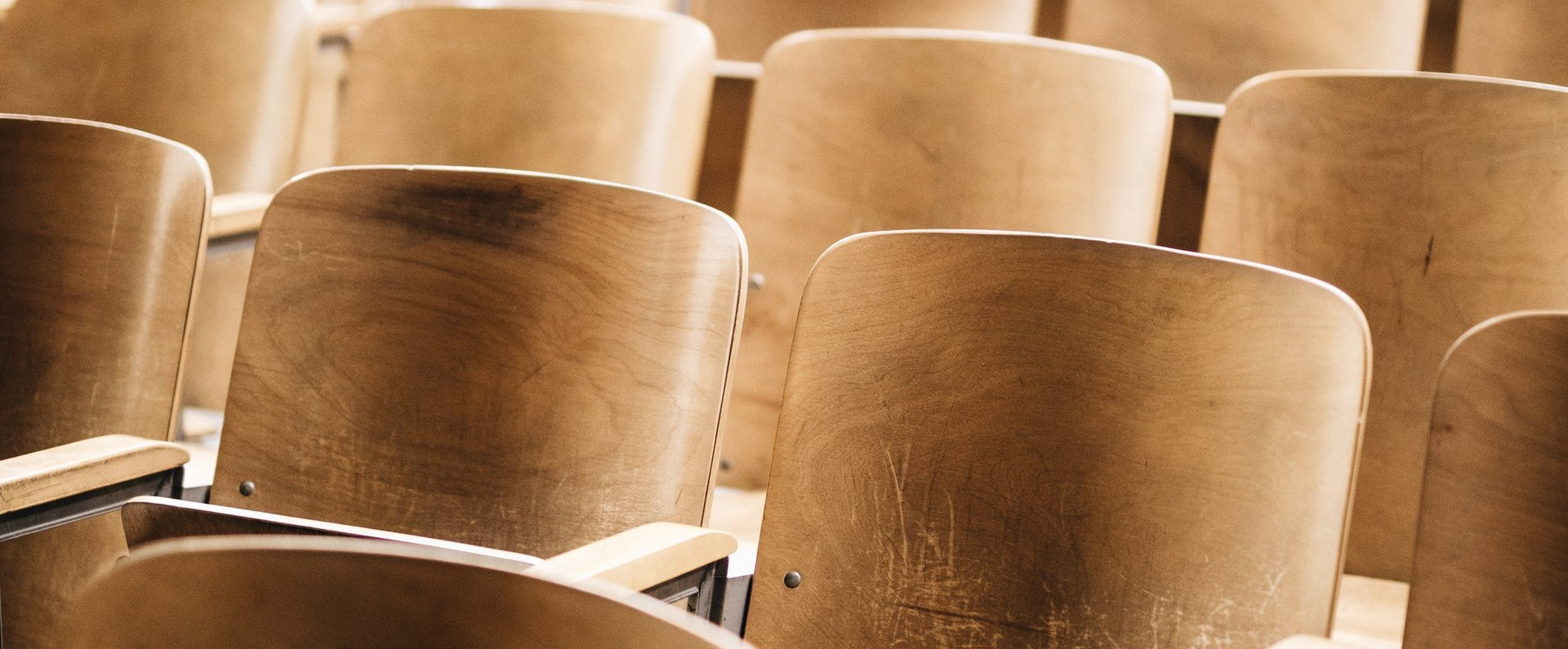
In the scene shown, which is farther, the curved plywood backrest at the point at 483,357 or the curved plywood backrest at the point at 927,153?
the curved plywood backrest at the point at 927,153

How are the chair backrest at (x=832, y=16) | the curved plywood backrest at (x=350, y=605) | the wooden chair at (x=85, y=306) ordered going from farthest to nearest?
the chair backrest at (x=832, y=16) → the wooden chair at (x=85, y=306) → the curved plywood backrest at (x=350, y=605)

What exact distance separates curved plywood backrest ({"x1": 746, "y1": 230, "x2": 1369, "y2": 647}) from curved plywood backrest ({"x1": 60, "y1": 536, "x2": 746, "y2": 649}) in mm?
178

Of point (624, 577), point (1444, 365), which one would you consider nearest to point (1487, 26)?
point (1444, 365)

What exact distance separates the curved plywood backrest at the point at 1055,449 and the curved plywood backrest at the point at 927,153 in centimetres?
18

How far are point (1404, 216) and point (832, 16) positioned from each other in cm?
34

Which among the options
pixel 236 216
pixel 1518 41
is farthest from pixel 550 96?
pixel 1518 41

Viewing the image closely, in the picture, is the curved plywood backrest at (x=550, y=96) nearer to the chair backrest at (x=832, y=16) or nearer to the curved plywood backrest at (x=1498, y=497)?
the chair backrest at (x=832, y=16)

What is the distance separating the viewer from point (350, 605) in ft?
0.55

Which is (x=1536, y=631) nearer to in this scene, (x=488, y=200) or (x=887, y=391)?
(x=887, y=391)

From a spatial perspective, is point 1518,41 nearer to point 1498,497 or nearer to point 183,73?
point 1498,497

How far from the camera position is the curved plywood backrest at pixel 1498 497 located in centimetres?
28

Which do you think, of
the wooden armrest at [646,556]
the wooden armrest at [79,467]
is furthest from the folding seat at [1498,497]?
the wooden armrest at [79,467]

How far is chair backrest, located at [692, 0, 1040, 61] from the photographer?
71 centimetres

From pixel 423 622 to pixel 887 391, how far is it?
7.8 inches
